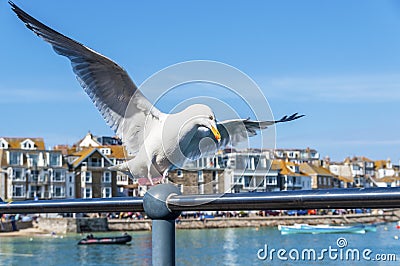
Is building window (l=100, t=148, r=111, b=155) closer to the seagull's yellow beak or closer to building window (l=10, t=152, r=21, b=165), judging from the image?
building window (l=10, t=152, r=21, b=165)

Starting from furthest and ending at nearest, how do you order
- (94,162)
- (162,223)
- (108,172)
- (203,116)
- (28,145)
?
(108,172) → (94,162) → (28,145) → (203,116) → (162,223)

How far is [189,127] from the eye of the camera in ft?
9.01

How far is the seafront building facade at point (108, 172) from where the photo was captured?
221cm

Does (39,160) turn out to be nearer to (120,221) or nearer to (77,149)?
(120,221)

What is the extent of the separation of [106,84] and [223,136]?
1.28 metres

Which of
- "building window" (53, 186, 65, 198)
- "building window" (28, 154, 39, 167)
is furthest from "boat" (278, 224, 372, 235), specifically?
"building window" (28, 154, 39, 167)

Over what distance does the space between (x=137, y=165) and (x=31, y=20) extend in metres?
0.80

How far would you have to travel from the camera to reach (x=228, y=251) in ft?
127

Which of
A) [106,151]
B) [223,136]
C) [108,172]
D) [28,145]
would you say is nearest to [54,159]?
[28,145]

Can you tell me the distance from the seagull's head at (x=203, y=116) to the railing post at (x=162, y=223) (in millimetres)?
605

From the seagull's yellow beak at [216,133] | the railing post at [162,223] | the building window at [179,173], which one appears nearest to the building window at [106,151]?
the seagull's yellow beak at [216,133]

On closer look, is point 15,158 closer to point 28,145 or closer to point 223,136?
point 28,145

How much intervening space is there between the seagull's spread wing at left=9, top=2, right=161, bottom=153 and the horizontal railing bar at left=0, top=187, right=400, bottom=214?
1009 mm

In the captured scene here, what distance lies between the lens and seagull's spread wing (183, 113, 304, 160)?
275cm
